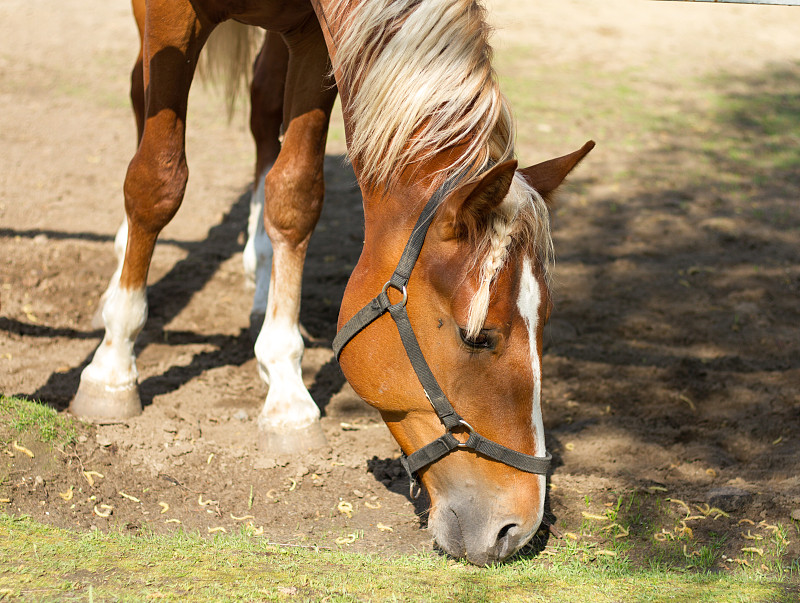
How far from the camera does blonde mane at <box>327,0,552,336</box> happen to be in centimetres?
208

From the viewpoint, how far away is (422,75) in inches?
84.4

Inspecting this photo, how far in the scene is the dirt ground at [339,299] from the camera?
2748 millimetres

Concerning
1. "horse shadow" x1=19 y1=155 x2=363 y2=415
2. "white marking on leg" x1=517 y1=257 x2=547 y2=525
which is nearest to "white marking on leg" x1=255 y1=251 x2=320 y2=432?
"horse shadow" x1=19 y1=155 x2=363 y2=415

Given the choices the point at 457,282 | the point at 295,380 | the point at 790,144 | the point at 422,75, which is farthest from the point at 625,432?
the point at 790,144

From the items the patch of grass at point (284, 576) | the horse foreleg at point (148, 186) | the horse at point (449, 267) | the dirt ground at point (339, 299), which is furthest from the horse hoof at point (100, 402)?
the horse at point (449, 267)

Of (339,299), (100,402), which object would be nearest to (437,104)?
(100,402)

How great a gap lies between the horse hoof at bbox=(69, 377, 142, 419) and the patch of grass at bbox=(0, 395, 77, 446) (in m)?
0.19

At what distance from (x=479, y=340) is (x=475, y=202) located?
36 centimetres

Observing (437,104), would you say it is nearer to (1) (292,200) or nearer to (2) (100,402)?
(1) (292,200)

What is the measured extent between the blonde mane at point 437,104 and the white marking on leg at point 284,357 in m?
1.10

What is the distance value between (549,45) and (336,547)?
9.29 metres

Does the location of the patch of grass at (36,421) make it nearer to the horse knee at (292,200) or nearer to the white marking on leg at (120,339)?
the white marking on leg at (120,339)

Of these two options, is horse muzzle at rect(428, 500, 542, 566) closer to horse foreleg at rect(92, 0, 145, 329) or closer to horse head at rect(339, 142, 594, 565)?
horse head at rect(339, 142, 594, 565)

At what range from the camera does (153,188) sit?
3.10 m
